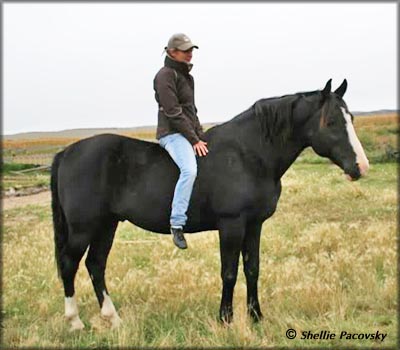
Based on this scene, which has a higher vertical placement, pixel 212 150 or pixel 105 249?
pixel 212 150

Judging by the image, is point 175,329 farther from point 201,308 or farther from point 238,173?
point 238,173

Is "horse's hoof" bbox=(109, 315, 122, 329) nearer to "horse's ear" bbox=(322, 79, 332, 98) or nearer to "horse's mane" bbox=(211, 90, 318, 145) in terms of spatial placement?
"horse's mane" bbox=(211, 90, 318, 145)

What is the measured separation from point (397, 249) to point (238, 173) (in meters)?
3.81

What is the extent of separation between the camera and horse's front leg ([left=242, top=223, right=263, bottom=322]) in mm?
5008

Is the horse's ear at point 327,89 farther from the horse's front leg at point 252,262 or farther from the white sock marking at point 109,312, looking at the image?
the white sock marking at point 109,312

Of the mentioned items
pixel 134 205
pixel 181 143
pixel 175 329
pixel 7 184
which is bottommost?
pixel 7 184

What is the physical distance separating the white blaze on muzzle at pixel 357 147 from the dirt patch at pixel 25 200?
46.8 ft

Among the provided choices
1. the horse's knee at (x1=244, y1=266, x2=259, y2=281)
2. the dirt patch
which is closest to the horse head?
the horse's knee at (x1=244, y1=266, x2=259, y2=281)

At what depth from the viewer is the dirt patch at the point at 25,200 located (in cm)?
1727

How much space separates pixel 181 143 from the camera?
484 cm

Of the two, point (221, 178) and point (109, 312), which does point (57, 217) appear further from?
point (221, 178)

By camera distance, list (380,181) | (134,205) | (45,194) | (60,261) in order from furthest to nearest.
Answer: (45,194) < (380,181) < (60,261) < (134,205)

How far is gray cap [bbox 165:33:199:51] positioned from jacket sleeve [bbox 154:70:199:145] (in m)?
0.25

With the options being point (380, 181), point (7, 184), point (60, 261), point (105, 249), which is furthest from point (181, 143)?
point (7, 184)
